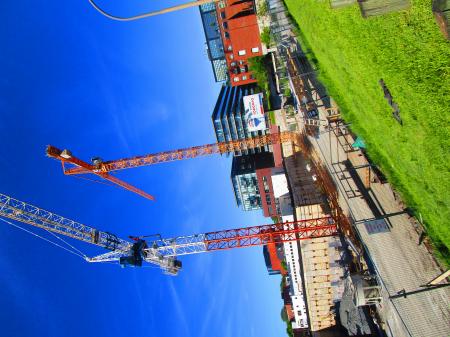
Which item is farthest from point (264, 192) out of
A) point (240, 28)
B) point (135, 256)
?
point (240, 28)

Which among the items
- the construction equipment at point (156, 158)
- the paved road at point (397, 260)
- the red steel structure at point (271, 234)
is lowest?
the paved road at point (397, 260)

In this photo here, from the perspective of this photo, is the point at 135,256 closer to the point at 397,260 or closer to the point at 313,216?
the point at 313,216

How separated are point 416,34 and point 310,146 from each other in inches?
860

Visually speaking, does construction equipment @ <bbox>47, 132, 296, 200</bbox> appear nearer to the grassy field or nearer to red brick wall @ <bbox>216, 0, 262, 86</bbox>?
red brick wall @ <bbox>216, 0, 262, 86</bbox>

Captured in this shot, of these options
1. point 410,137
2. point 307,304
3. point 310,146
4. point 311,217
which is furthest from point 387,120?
point 307,304

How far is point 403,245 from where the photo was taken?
69.4ft

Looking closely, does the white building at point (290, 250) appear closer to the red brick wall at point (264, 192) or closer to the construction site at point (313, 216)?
the construction site at point (313, 216)

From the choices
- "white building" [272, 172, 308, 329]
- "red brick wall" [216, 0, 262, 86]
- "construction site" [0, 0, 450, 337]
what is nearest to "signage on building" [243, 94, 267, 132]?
"construction site" [0, 0, 450, 337]

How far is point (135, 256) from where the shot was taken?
2044 inches

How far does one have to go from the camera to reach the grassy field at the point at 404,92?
1473 cm

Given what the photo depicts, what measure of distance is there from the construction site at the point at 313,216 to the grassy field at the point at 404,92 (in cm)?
254

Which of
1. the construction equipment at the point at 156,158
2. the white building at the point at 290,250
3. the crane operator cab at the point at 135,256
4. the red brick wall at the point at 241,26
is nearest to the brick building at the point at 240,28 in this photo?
the red brick wall at the point at 241,26

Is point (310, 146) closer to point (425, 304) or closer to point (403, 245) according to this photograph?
point (403, 245)

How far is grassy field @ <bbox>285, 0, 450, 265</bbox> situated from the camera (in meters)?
14.7
